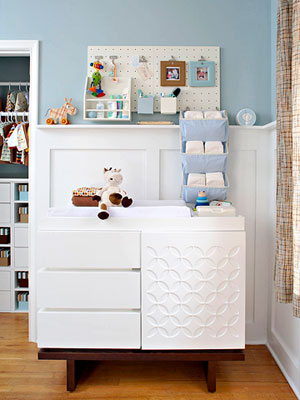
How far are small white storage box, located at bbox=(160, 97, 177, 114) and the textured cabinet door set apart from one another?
3.02 feet

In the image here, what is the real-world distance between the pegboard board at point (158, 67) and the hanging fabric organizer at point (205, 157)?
23cm

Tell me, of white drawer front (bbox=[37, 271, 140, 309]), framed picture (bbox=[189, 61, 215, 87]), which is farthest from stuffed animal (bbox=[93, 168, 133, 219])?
framed picture (bbox=[189, 61, 215, 87])

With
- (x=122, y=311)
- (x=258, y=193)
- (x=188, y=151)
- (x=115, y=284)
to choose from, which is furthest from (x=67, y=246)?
(x=258, y=193)

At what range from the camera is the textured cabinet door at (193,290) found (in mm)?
1757

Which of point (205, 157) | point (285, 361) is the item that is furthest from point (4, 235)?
point (285, 361)

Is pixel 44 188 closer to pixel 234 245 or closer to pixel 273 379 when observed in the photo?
pixel 234 245

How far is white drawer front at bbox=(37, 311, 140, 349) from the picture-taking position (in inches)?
69.7

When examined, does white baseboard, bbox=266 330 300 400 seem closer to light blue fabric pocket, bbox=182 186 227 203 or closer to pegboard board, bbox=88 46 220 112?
light blue fabric pocket, bbox=182 186 227 203

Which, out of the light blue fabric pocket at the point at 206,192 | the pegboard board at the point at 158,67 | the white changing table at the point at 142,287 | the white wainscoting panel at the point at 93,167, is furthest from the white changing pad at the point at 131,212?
the pegboard board at the point at 158,67

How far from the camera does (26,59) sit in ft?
11.0

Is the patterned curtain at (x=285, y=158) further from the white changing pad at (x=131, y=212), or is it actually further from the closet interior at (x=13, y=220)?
the closet interior at (x=13, y=220)

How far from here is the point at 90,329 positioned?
1776 millimetres

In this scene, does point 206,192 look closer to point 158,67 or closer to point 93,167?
point 93,167

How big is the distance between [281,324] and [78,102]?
1866mm
